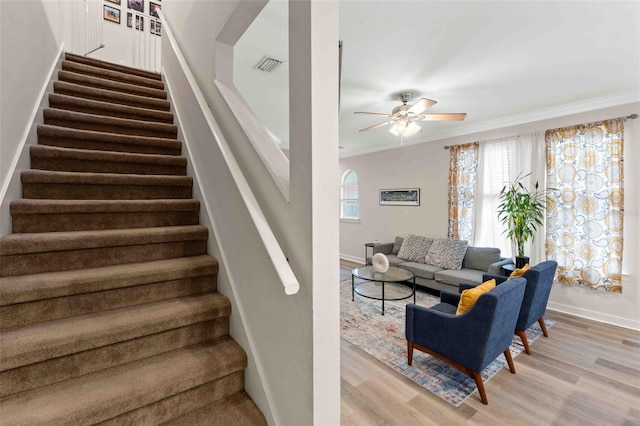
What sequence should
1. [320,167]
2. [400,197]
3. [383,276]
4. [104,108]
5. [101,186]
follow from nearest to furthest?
[320,167]
[101,186]
[104,108]
[383,276]
[400,197]

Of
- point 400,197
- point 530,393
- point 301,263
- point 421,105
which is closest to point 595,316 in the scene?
point 530,393

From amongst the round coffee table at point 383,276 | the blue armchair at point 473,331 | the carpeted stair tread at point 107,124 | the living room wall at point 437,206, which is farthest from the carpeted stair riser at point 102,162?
the living room wall at point 437,206

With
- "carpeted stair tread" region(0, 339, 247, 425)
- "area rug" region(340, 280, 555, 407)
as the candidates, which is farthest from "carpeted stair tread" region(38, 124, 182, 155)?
"area rug" region(340, 280, 555, 407)

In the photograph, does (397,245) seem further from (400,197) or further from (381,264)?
(381,264)

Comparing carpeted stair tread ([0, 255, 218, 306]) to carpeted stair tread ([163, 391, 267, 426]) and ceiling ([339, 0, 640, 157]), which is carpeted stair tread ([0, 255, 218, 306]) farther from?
ceiling ([339, 0, 640, 157])

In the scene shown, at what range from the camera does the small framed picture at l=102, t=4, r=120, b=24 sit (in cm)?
434

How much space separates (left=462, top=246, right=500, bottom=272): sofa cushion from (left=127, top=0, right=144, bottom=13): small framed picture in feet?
22.0

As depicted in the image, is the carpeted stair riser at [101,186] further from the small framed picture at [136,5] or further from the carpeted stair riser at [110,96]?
the small framed picture at [136,5]

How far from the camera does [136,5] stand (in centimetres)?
465

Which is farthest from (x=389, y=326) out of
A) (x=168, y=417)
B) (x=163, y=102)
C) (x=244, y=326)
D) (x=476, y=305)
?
(x=163, y=102)

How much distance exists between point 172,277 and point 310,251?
38.8 inches

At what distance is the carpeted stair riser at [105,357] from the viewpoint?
3.53 ft

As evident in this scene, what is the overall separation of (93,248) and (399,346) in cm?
274

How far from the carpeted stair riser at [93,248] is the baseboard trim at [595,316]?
4.67 m
